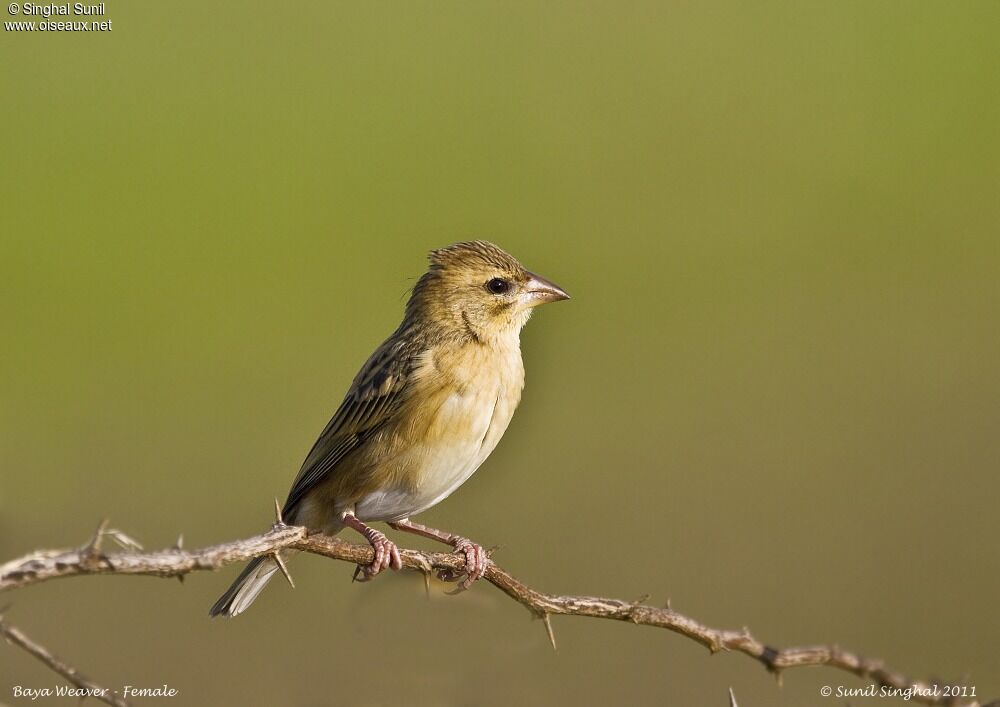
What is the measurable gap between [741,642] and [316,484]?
2209 millimetres

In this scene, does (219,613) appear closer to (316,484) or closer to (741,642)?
(316,484)

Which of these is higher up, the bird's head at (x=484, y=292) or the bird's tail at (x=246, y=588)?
the bird's head at (x=484, y=292)

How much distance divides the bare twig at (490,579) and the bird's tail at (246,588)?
0.97m

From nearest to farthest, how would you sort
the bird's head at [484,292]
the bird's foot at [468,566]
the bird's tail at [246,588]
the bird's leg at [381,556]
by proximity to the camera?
the bird's leg at [381,556] < the bird's foot at [468,566] < the bird's tail at [246,588] < the bird's head at [484,292]

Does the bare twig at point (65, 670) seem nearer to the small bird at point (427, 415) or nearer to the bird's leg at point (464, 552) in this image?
the bird's leg at point (464, 552)

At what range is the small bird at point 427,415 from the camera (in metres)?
4.71

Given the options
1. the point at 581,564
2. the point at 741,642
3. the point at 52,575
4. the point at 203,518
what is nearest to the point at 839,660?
the point at 741,642

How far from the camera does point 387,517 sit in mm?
4898

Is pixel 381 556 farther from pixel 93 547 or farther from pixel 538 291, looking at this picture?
pixel 93 547

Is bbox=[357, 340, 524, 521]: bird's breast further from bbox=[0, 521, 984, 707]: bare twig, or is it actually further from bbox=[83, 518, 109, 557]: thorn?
bbox=[83, 518, 109, 557]: thorn

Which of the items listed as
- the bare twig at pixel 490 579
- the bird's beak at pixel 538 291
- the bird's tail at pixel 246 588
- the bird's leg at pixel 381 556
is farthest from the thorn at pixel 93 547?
the bird's beak at pixel 538 291

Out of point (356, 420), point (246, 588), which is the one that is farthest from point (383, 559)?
point (356, 420)

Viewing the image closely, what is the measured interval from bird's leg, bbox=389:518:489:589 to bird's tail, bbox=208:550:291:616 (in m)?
0.65

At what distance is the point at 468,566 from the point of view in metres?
4.37
